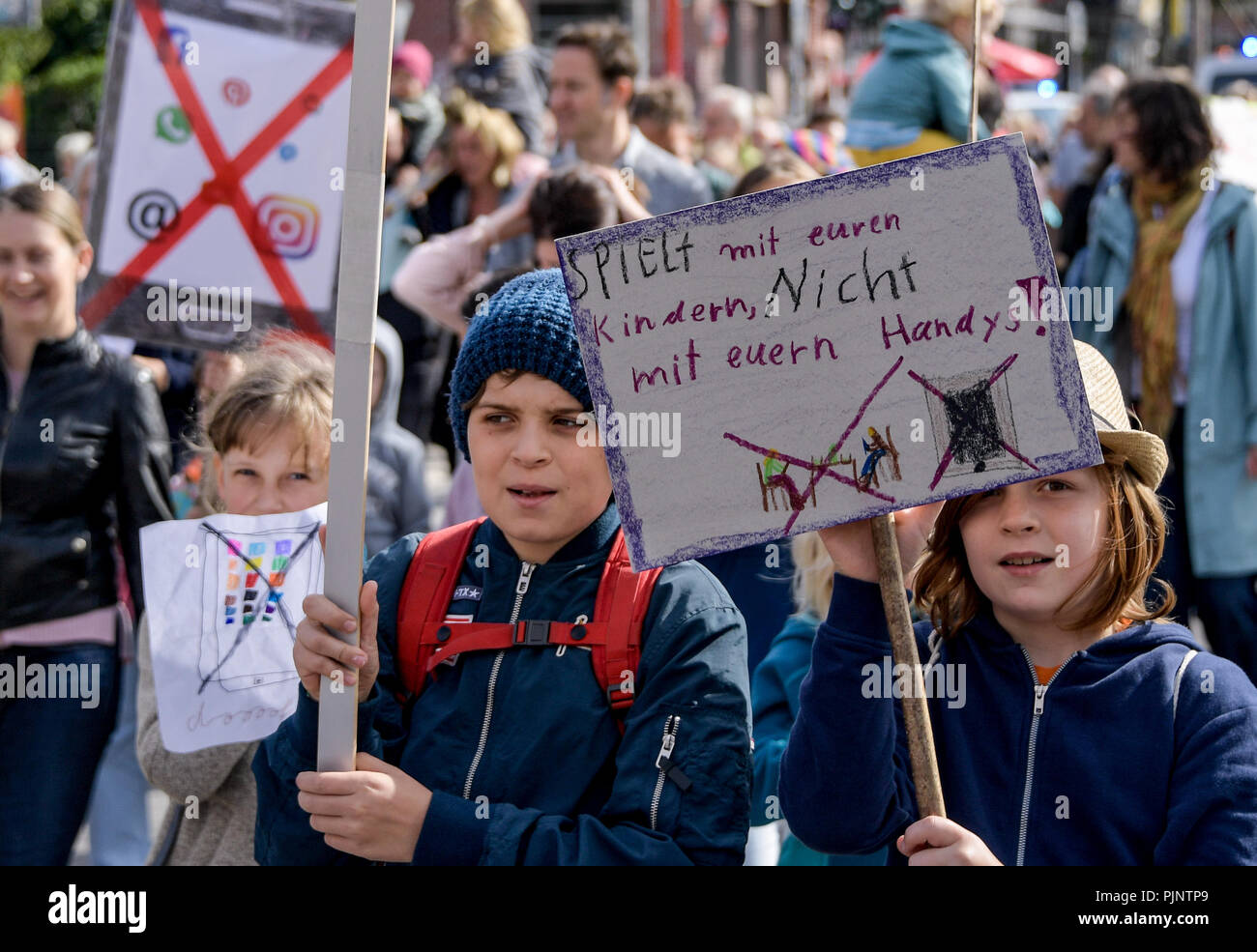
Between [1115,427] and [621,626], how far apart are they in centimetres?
75

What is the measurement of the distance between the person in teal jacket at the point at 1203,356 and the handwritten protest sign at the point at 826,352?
121 inches

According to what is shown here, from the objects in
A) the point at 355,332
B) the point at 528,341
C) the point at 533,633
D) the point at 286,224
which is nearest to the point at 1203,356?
the point at 286,224

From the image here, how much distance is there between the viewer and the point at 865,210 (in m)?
2.03

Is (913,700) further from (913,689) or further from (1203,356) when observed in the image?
(1203,356)

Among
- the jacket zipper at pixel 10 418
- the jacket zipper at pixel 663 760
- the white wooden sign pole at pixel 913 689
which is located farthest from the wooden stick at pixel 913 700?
the jacket zipper at pixel 10 418

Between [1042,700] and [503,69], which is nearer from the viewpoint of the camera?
[1042,700]

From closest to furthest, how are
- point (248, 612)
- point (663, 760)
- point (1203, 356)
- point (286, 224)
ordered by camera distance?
point (663, 760) < point (248, 612) < point (286, 224) < point (1203, 356)

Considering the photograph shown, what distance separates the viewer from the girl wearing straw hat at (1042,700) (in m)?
2.10

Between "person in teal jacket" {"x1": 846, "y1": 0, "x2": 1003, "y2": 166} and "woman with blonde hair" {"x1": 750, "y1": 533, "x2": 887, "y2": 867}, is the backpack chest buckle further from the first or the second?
"person in teal jacket" {"x1": 846, "y1": 0, "x2": 1003, "y2": 166}

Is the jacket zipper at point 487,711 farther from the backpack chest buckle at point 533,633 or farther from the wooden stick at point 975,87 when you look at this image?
the wooden stick at point 975,87

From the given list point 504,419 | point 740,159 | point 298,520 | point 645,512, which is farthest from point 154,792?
point 740,159

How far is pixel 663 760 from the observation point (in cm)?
216
